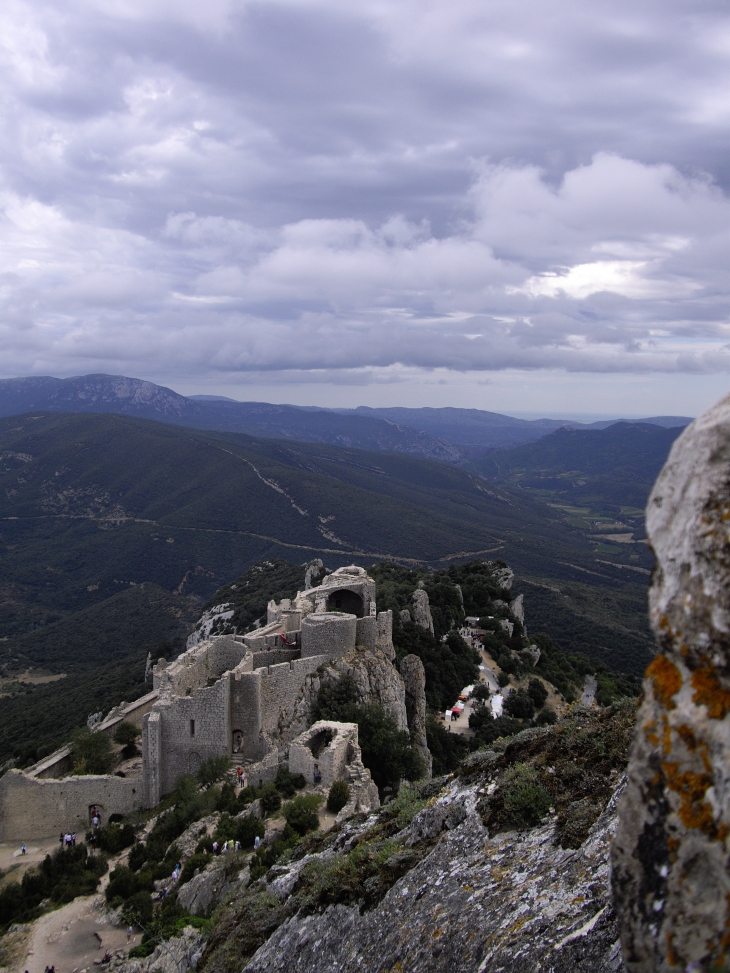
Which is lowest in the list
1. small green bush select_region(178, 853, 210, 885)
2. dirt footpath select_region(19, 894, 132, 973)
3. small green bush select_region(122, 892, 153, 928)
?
dirt footpath select_region(19, 894, 132, 973)

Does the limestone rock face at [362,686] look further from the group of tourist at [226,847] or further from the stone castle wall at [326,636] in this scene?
A: the group of tourist at [226,847]

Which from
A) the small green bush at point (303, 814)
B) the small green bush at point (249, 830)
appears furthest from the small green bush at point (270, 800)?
the small green bush at point (303, 814)

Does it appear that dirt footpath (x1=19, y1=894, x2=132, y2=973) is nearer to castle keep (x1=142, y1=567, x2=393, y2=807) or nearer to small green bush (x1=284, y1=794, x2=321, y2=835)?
small green bush (x1=284, y1=794, x2=321, y2=835)

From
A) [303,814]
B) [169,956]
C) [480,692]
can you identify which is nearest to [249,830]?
[303,814]

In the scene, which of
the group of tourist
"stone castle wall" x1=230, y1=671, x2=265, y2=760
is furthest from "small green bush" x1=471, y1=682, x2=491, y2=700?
the group of tourist

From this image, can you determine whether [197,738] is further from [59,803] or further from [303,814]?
[303,814]

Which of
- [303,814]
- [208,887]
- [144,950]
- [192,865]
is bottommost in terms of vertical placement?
[144,950]

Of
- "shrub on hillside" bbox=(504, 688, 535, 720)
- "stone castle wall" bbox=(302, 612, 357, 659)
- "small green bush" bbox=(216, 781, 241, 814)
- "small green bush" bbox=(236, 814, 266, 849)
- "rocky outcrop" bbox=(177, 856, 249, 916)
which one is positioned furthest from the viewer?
"shrub on hillside" bbox=(504, 688, 535, 720)
